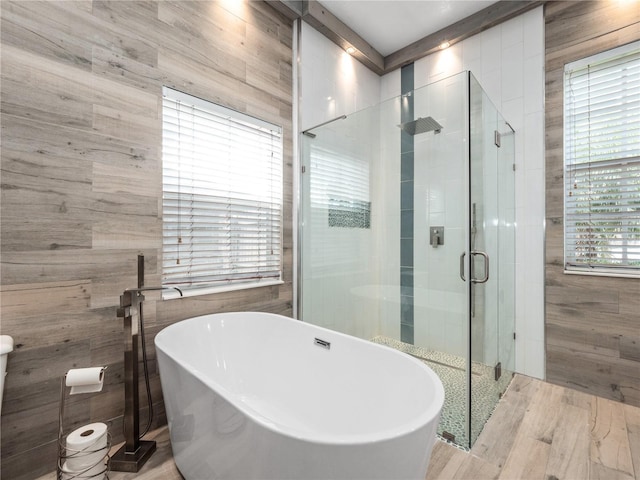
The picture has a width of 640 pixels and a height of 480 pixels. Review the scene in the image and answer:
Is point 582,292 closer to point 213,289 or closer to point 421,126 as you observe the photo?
point 421,126

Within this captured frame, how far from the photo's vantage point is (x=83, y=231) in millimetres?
1520

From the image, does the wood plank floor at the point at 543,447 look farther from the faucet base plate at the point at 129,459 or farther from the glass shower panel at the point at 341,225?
the glass shower panel at the point at 341,225

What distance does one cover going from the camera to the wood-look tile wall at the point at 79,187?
135 cm

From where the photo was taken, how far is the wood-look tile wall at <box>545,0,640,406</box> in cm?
202

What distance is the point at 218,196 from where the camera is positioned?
2.05 meters

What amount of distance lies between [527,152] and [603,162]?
461 mm

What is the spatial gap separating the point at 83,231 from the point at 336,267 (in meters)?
1.60

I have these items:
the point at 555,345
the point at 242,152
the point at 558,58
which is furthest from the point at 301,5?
the point at 555,345

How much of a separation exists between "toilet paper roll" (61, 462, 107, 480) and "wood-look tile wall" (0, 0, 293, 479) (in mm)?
237

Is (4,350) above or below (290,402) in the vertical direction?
above

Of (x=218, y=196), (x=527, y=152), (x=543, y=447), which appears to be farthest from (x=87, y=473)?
(x=527, y=152)

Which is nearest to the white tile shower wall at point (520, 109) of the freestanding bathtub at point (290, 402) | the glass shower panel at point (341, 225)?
the glass shower panel at point (341, 225)

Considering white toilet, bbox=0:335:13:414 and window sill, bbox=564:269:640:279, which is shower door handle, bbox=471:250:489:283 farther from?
white toilet, bbox=0:335:13:414

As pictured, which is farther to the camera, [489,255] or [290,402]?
[489,255]
